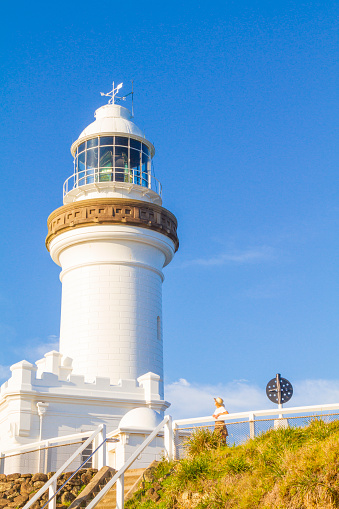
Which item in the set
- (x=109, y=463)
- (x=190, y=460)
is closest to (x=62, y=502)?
(x=109, y=463)

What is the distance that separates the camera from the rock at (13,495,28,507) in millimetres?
15797

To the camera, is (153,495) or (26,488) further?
(26,488)

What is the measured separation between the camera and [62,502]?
15297 mm

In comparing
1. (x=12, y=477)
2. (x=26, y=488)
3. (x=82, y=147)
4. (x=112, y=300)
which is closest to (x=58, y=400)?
(x=112, y=300)

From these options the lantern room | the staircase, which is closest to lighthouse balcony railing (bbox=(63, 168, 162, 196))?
the lantern room

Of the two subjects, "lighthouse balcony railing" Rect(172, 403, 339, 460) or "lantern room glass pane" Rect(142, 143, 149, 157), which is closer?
"lighthouse balcony railing" Rect(172, 403, 339, 460)

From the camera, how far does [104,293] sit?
84.4 ft

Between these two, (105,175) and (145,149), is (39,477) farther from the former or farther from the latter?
(145,149)

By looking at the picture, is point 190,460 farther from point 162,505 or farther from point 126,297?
point 126,297

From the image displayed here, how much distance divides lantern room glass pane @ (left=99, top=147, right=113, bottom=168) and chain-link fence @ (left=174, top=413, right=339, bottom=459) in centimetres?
1534

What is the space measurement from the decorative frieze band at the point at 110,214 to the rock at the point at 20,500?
1236cm

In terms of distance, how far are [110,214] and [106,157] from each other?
347cm

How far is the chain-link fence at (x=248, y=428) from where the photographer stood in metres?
13.5

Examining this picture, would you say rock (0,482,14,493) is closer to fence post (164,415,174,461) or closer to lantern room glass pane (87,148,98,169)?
fence post (164,415,174,461)
